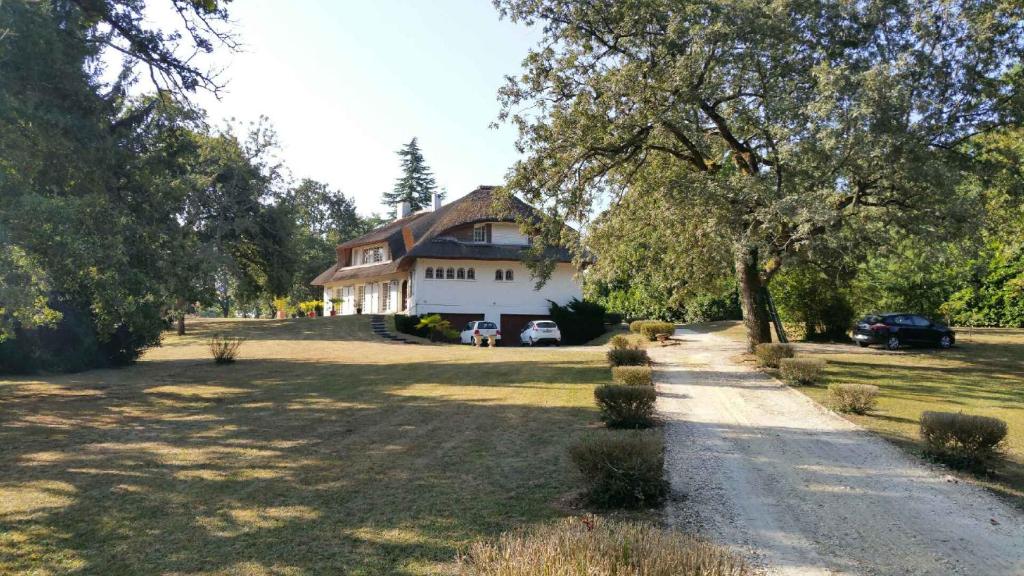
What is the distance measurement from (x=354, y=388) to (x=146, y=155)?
7.34 m

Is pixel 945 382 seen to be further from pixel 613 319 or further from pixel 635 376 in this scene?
pixel 613 319

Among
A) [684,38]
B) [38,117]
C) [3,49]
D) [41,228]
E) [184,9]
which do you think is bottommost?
[41,228]

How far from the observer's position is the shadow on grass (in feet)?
18.5

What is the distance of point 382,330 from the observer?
37188 mm

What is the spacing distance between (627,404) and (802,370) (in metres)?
7.42

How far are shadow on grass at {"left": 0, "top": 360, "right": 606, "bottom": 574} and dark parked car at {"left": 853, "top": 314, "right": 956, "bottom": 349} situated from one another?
55.9 feet

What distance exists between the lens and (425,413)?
40.1 feet

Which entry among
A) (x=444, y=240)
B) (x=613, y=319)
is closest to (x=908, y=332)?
(x=613, y=319)

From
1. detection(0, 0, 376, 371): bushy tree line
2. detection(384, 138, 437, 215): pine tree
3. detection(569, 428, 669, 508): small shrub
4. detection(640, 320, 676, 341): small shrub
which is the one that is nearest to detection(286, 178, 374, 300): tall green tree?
detection(384, 138, 437, 215): pine tree

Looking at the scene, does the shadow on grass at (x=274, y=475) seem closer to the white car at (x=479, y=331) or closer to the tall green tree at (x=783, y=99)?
the tall green tree at (x=783, y=99)

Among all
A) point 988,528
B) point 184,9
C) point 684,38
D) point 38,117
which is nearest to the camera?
point 988,528

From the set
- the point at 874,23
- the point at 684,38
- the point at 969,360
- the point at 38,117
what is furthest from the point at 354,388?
the point at 969,360

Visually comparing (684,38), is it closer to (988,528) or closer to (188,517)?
(988,528)

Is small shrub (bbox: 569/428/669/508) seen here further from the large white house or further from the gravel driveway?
the large white house
